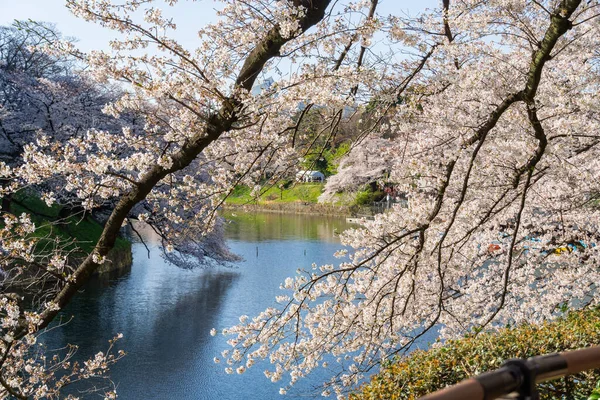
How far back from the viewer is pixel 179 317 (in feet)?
38.2

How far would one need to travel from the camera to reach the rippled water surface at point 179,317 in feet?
27.2

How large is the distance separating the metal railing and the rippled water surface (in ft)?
24.4

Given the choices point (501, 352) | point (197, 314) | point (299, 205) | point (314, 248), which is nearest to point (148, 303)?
point (197, 314)

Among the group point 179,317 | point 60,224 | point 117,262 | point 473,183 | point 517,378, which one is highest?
point 473,183

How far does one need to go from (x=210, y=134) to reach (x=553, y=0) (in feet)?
8.97

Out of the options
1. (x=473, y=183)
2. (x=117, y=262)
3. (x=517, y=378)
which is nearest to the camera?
(x=517, y=378)

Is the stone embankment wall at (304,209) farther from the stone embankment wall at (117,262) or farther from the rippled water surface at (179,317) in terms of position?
the stone embankment wall at (117,262)

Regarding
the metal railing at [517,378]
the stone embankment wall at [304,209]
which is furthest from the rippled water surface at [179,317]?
the stone embankment wall at [304,209]

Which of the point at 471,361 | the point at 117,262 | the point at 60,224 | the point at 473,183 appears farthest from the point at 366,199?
the point at 471,361

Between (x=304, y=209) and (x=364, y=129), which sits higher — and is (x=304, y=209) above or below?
below

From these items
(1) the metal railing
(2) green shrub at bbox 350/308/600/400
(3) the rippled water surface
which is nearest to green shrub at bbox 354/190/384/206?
(3) the rippled water surface

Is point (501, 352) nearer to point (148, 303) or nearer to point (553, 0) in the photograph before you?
point (553, 0)

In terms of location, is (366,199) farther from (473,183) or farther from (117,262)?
(473,183)

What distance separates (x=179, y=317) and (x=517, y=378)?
37.6 feet
